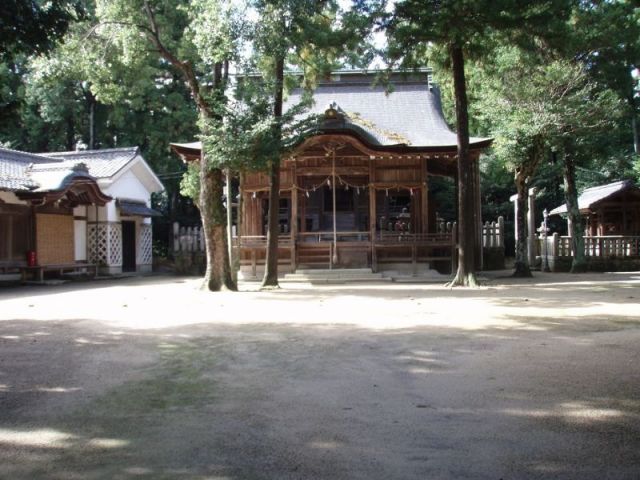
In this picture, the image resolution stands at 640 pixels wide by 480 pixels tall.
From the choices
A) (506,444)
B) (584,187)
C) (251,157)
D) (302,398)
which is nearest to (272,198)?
(251,157)

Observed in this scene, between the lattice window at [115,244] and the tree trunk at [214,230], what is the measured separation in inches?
394

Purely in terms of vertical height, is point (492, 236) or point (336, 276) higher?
point (492, 236)

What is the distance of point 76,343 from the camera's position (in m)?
7.04

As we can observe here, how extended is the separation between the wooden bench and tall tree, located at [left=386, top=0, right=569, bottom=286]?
1348cm

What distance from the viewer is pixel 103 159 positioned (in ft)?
79.5

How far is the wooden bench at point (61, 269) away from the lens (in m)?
18.7

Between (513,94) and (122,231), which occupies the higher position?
(513,94)

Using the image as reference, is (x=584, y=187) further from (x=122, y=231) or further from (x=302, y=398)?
(x=302, y=398)

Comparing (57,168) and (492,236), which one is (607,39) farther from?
(57,168)

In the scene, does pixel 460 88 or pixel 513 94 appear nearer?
pixel 460 88

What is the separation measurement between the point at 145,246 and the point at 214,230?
12.4 meters

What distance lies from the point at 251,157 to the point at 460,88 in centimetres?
616

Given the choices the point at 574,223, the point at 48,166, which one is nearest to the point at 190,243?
the point at 48,166

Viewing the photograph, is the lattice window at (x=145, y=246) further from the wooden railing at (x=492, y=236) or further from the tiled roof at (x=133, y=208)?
the wooden railing at (x=492, y=236)
